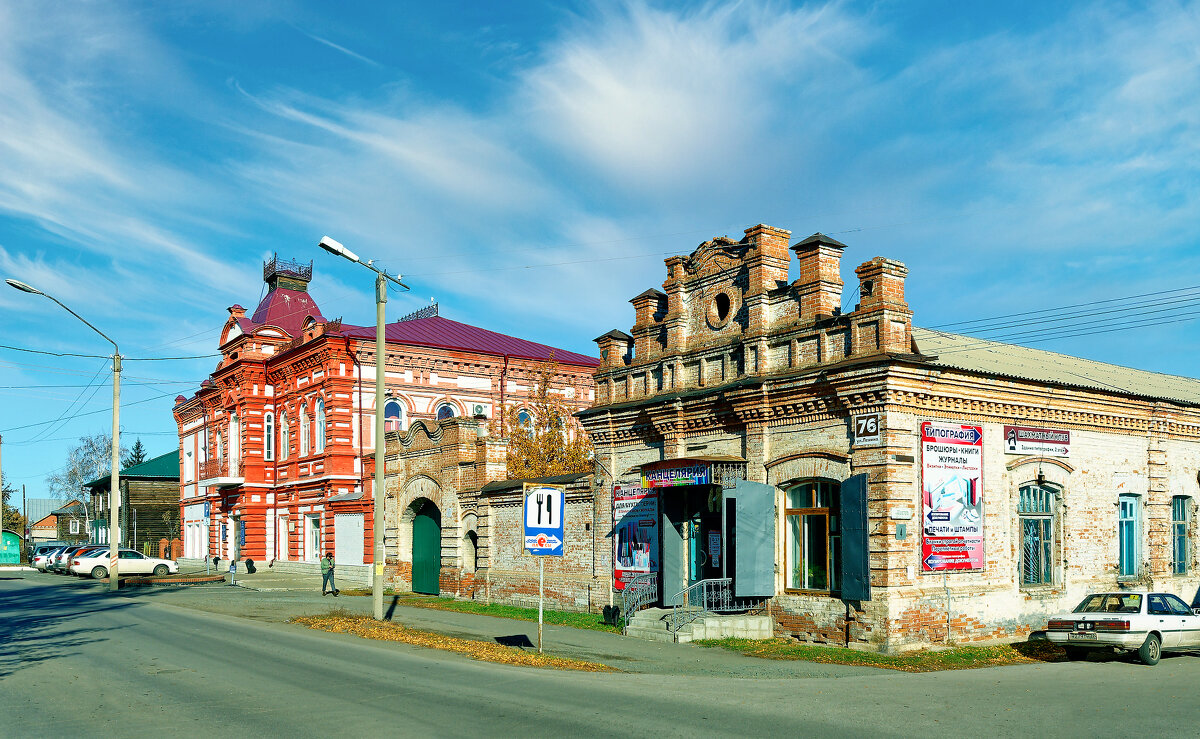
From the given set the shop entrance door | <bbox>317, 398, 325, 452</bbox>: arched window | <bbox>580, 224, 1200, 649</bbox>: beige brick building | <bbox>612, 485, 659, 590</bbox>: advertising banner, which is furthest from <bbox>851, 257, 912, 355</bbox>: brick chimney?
<bbox>317, 398, 325, 452</bbox>: arched window

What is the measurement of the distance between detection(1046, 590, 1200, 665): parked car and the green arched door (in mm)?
18362

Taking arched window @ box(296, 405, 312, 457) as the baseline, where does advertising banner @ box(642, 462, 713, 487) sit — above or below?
below

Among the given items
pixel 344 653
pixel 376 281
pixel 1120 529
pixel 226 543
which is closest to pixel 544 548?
pixel 344 653

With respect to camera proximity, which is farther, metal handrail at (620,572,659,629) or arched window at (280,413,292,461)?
arched window at (280,413,292,461)

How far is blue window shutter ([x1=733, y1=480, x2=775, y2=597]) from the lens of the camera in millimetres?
18234

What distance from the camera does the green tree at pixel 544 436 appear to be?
39969mm

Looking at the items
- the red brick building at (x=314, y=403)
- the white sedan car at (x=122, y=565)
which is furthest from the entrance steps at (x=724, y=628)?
the white sedan car at (x=122, y=565)

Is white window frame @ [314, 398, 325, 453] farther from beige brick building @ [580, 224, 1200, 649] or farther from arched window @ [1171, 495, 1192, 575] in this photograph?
arched window @ [1171, 495, 1192, 575]

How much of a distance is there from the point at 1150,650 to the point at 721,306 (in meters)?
10.6

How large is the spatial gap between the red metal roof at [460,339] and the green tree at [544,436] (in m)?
2.19

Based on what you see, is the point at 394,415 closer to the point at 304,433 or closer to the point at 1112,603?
the point at 304,433

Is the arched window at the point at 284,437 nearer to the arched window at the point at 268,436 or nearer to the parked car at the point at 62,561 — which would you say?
the arched window at the point at 268,436

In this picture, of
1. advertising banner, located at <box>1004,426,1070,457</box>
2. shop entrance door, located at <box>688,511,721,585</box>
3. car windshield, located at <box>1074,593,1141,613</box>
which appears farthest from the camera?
shop entrance door, located at <box>688,511,721,585</box>

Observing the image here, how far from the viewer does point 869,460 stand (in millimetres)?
17078
